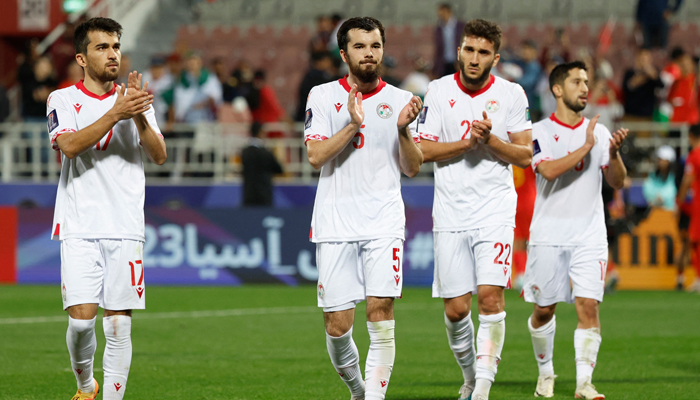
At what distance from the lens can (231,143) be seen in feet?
61.9

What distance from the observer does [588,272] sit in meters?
7.52

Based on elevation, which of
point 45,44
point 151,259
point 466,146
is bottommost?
point 151,259

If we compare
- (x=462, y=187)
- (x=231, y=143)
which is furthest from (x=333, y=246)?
(x=231, y=143)

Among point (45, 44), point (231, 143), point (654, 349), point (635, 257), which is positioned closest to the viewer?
point (654, 349)

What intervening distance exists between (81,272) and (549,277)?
3.44 meters

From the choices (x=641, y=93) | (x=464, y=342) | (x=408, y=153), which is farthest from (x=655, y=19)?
(x=408, y=153)

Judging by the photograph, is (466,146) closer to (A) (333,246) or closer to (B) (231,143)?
(A) (333,246)

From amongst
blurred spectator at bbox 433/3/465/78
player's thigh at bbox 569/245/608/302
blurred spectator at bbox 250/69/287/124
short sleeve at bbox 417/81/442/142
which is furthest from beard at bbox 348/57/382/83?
blurred spectator at bbox 250/69/287/124

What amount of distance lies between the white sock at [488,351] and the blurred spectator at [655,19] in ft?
53.4

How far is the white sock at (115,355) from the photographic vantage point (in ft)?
20.3

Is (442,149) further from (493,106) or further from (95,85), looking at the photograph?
(95,85)

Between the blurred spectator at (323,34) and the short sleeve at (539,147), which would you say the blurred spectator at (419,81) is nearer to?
the blurred spectator at (323,34)

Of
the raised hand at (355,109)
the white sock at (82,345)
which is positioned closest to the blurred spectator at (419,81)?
the raised hand at (355,109)

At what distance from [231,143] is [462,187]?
40.1 feet
